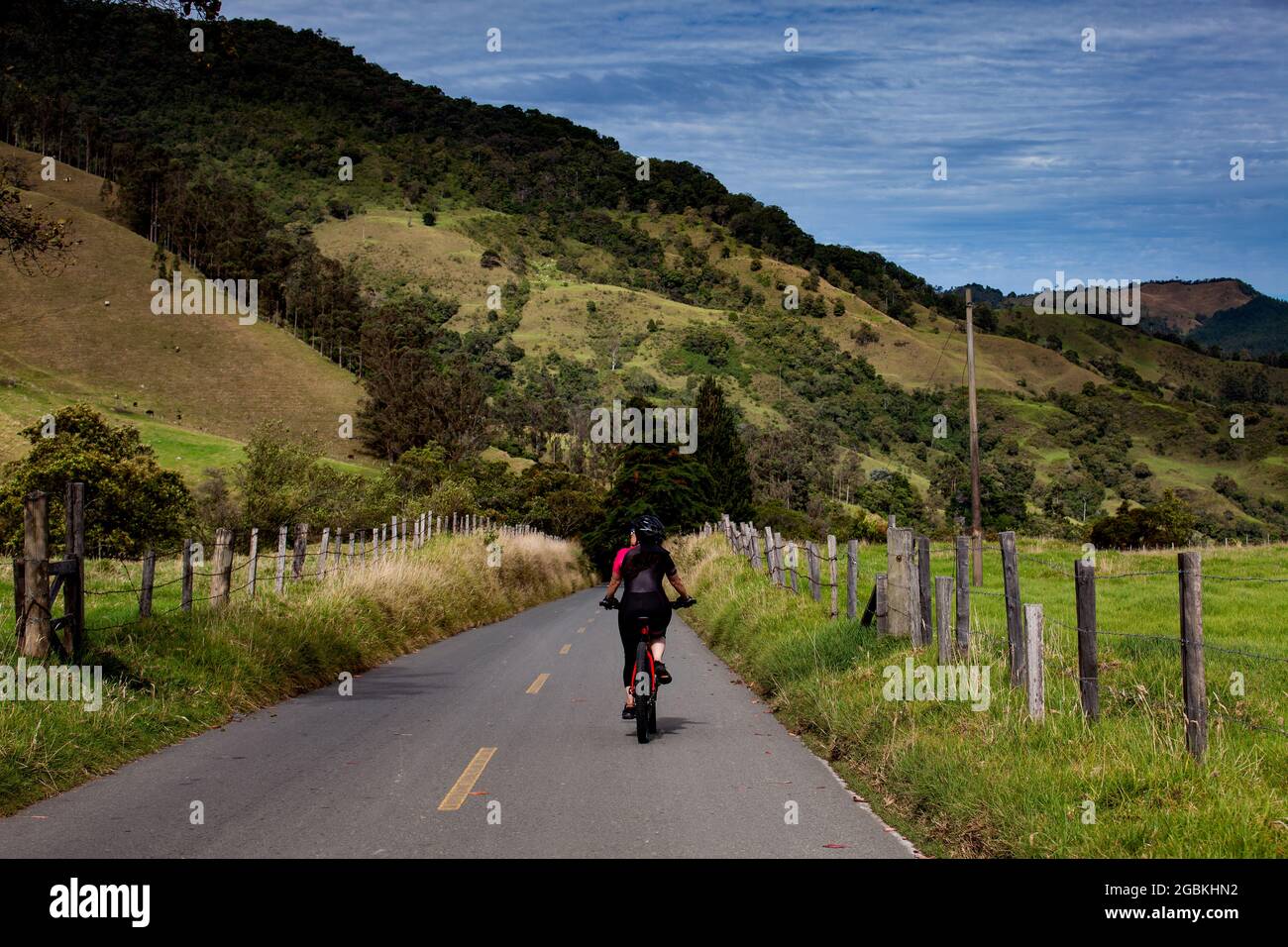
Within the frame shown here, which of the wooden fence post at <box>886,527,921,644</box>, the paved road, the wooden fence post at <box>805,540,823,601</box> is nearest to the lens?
the paved road

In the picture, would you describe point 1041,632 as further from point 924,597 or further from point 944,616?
point 924,597

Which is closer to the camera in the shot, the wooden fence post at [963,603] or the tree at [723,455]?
the wooden fence post at [963,603]

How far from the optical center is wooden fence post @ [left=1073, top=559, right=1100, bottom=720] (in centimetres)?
773

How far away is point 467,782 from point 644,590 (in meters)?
3.16

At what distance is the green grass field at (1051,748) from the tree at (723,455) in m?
50.3

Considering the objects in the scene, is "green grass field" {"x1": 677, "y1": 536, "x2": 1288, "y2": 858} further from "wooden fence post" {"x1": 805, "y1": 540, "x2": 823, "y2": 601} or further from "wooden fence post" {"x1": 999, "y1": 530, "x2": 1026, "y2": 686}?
"wooden fence post" {"x1": 805, "y1": 540, "x2": 823, "y2": 601}

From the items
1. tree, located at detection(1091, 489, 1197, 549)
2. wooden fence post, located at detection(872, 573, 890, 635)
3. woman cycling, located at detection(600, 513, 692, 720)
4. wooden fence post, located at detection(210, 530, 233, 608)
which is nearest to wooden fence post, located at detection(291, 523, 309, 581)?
wooden fence post, located at detection(210, 530, 233, 608)

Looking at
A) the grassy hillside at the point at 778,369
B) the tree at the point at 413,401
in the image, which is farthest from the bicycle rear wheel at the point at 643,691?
the grassy hillside at the point at 778,369

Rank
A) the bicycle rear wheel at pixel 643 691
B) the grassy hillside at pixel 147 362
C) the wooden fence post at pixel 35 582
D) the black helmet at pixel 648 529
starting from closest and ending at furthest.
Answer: the bicycle rear wheel at pixel 643 691, the wooden fence post at pixel 35 582, the black helmet at pixel 648 529, the grassy hillside at pixel 147 362

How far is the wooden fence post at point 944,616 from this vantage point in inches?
400

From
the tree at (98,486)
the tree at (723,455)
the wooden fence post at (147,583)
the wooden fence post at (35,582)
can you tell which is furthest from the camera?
the tree at (723,455)

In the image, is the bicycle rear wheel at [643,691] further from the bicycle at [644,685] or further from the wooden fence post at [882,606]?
the wooden fence post at [882,606]

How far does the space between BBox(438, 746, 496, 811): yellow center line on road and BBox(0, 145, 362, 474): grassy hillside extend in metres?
81.6

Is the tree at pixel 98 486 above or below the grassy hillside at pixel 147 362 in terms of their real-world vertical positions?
below
